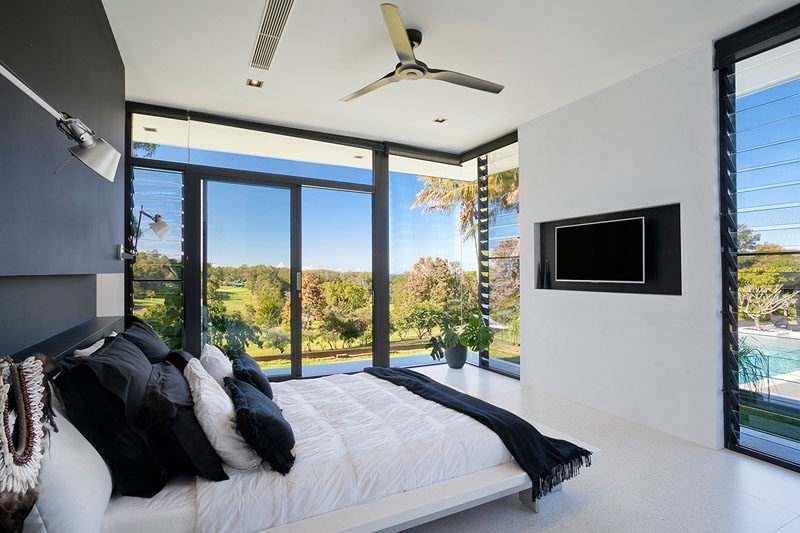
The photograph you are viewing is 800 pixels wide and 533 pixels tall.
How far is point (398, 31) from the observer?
240 cm

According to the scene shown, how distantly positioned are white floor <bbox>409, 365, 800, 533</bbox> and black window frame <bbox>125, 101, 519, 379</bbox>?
210cm

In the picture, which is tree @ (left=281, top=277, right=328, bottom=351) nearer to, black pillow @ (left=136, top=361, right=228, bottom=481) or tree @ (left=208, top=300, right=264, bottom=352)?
tree @ (left=208, top=300, right=264, bottom=352)

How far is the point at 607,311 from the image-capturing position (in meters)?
3.71

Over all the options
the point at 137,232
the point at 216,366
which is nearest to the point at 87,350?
the point at 216,366

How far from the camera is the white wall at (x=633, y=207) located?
2.99 meters

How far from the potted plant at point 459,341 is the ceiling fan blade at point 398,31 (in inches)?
134

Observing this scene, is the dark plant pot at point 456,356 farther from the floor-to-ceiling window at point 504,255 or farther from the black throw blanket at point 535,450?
the black throw blanket at point 535,450

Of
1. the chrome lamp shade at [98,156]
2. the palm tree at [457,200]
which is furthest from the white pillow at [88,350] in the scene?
the palm tree at [457,200]

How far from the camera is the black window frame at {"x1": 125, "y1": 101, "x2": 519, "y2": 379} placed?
13.3ft

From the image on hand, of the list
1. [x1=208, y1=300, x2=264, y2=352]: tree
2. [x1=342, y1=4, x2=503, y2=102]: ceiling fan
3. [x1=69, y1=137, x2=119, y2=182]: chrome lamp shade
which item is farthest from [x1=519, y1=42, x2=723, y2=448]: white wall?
[x1=69, y1=137, x2=119, y2=182]: chrome lamp shade

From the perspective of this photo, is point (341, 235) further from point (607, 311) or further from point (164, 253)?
point (607, 311)

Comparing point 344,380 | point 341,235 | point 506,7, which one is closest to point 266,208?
point 341,235

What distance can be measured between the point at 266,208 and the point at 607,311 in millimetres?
3672

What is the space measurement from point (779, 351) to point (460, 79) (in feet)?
9.35
